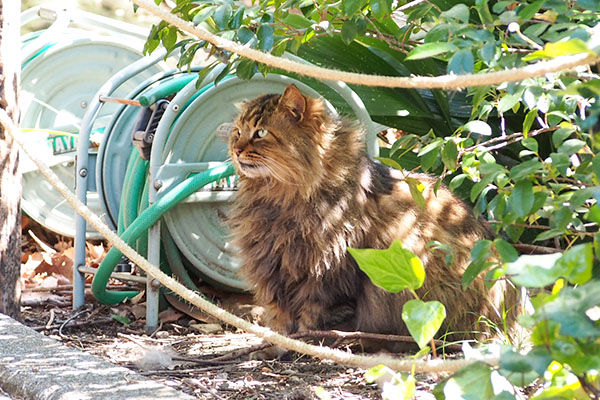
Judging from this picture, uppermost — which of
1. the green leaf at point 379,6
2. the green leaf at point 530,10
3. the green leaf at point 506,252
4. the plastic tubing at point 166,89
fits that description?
the green leaf at point 530,10

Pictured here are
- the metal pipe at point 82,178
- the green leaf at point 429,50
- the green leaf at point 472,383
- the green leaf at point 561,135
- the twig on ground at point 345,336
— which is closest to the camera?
the green leaf at point 472,383

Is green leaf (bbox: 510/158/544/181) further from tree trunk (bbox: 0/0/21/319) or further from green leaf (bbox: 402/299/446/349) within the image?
tree trunk (bbox: 0/0/21/319)

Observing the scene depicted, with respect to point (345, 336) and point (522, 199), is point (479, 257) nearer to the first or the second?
point (522, 199)

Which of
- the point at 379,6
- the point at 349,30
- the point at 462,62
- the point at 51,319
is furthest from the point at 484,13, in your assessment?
→ the point at 51,319

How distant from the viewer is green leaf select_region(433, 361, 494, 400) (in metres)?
1.28

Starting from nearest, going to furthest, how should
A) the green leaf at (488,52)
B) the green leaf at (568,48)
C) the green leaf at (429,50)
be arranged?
the green leaf at (568,48), the green leaf at (429,50), the green leaf at (488,52)

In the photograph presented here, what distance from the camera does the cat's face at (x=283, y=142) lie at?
296 centimetres

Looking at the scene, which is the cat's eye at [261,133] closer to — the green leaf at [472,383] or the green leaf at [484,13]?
the green leaf at [484,13]

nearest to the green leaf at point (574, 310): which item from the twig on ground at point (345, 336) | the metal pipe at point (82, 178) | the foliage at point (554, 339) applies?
the foliage at point (554, 339)

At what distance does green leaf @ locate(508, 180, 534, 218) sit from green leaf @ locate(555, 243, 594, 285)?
496 millimetres

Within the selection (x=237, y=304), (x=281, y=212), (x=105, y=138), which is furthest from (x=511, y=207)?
(x=105, y=138)

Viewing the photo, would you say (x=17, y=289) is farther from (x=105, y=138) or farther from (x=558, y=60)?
(x=558, y=60)

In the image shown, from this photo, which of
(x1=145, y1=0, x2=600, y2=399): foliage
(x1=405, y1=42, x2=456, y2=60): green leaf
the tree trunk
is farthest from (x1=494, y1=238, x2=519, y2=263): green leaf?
the tree trunk

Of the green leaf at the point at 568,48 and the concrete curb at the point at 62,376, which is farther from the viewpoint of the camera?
the concrete curb at the point at 62,376
